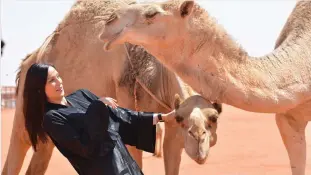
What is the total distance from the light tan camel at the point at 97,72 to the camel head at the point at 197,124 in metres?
1.33

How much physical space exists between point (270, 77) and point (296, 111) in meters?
0.91

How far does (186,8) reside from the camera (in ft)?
14.8

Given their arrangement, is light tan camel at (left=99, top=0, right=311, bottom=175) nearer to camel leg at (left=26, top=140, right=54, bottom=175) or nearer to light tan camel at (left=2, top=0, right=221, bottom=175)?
light tan camel at (left=2, top=0, right=221, bottom=175)

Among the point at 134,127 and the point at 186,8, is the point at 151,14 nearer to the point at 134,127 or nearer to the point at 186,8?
the point at 186,8

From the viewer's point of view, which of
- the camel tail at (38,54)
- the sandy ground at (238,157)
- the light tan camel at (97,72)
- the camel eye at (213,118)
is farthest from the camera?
the sandy ground at (238,157)

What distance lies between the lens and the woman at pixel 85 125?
380 centimetres

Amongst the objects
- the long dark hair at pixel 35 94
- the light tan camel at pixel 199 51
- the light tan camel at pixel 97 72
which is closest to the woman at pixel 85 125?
the long dark hair at pixel 35 94

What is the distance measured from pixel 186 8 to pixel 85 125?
1192mm

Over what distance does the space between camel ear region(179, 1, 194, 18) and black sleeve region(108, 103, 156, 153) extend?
75 centimetres

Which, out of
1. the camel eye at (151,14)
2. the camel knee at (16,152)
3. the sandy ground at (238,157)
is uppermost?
the camel eye at (151,14)

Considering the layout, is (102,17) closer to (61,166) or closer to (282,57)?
(282,57)

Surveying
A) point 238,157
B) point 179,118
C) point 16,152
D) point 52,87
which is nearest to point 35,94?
point 52,87

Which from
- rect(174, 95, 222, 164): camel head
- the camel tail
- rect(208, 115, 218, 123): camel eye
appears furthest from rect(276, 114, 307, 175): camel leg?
the camel tail

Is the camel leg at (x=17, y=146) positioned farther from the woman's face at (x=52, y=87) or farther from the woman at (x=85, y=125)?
the woman's face at (x=52, y=87)
